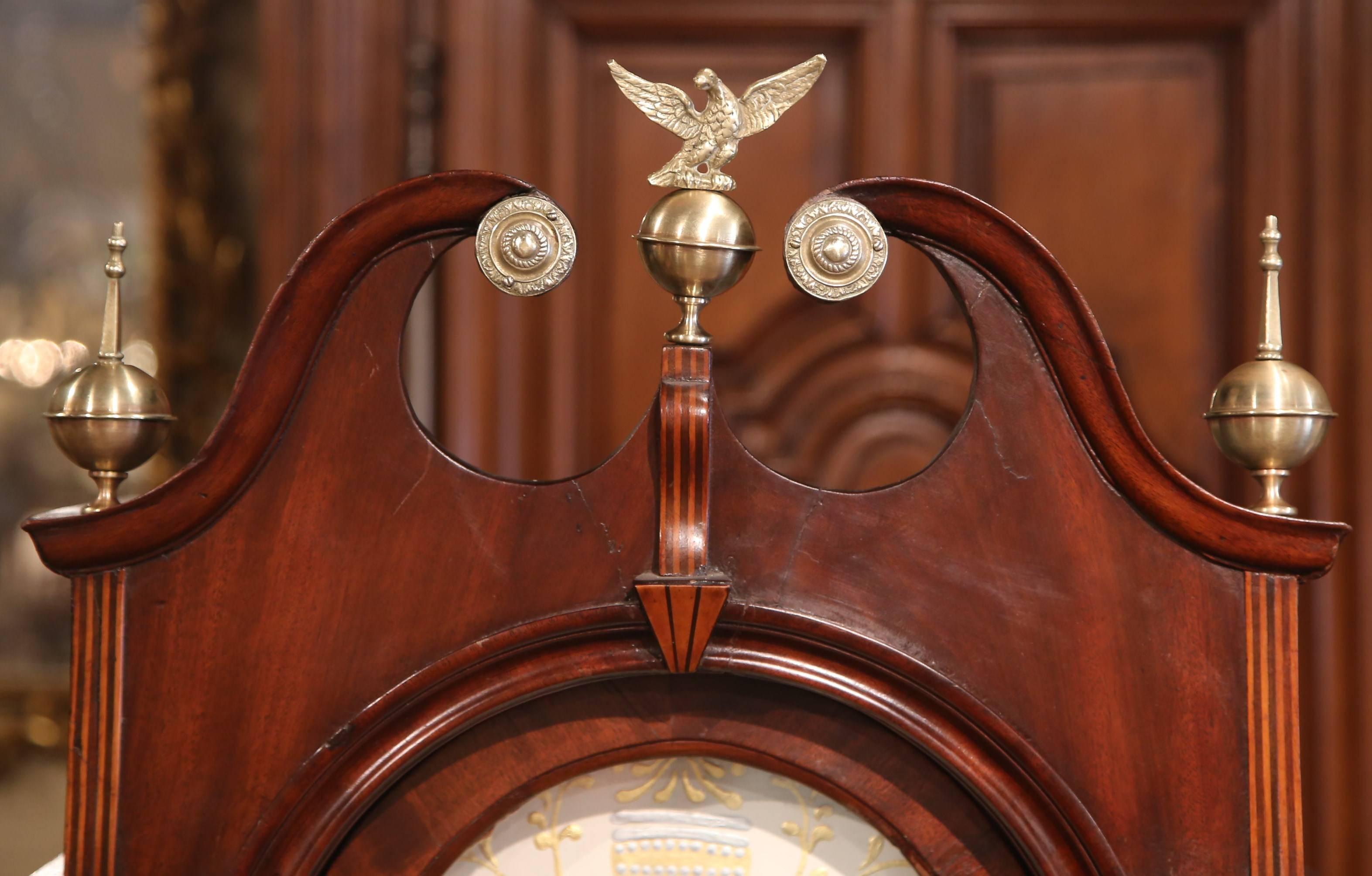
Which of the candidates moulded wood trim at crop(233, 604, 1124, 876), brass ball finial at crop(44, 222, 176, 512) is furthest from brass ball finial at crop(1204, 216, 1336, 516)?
brass ball finial at crop(44, 222, 176, 512)

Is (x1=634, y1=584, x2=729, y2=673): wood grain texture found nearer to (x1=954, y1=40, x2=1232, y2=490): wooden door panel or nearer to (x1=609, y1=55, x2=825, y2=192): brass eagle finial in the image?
(x1=609, y1=55, x2=825, y2=192): brass eagle finial

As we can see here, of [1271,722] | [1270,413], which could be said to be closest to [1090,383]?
[1270,413]

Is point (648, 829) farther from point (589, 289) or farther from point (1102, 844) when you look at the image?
point (589, 289)

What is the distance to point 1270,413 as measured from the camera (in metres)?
0.60

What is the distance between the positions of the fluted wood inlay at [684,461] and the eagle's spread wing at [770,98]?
14 centimetres

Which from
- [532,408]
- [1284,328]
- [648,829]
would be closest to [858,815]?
[648,829]

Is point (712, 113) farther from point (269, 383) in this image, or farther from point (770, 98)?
point (269, 383)

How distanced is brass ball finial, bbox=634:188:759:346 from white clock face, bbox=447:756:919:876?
26 centimetres

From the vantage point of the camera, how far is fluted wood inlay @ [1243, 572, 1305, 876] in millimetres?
610

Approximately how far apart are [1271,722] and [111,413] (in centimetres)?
68

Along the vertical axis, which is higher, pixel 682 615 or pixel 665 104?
pixel 665 104

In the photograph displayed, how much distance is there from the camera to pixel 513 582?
613 millimetres

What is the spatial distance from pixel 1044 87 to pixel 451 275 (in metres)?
0.75

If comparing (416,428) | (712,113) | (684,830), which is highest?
(712,113)
